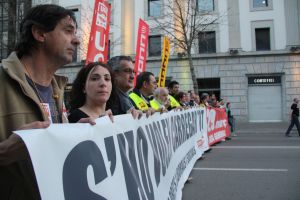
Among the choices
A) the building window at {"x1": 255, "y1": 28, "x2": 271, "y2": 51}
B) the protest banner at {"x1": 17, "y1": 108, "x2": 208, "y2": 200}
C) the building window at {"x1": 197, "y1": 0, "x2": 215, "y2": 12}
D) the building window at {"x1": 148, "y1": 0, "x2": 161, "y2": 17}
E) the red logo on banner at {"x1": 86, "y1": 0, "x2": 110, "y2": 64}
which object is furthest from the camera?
the building window at {"x1": 148, "y1": 0, "x2": 161, "y2": 17}

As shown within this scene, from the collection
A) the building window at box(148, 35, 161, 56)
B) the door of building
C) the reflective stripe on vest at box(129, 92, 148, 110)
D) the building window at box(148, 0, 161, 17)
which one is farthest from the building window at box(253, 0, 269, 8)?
the reflective stripe on vest at box(129, 92, 148, 110)

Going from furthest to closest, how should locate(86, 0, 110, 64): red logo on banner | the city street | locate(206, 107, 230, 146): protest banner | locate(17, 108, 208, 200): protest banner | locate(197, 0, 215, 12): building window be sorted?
locate(197, 0, 215, 12): building window
locate(206, 107, 230, 146): protest banner
locate(86, 0, 110, 64): red logo on banner
the city street
locate(17, 108, 208, 200): protest banner

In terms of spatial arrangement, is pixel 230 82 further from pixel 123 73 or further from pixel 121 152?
pixel 121 152

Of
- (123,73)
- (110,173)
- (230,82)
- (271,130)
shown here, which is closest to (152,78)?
(123,73)

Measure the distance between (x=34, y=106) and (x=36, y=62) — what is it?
0.34 meters

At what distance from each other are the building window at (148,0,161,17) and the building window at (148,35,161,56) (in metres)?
1.76

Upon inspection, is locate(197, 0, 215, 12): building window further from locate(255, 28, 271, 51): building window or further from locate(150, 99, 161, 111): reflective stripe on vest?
locate(150, 99, 161, 111): reflective stripe on vest

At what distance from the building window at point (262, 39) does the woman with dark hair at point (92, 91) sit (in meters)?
20.6

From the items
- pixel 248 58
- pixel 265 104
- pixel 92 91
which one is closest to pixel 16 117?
pixel 92 91

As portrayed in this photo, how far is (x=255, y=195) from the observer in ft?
16.5

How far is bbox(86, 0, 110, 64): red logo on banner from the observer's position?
5.20m

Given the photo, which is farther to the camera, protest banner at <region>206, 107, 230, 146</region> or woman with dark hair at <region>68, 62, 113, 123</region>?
protest banner at <region>206, 107, 230, 146</region>

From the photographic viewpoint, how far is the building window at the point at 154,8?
23769 mm

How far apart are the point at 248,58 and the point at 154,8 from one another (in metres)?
8.04
